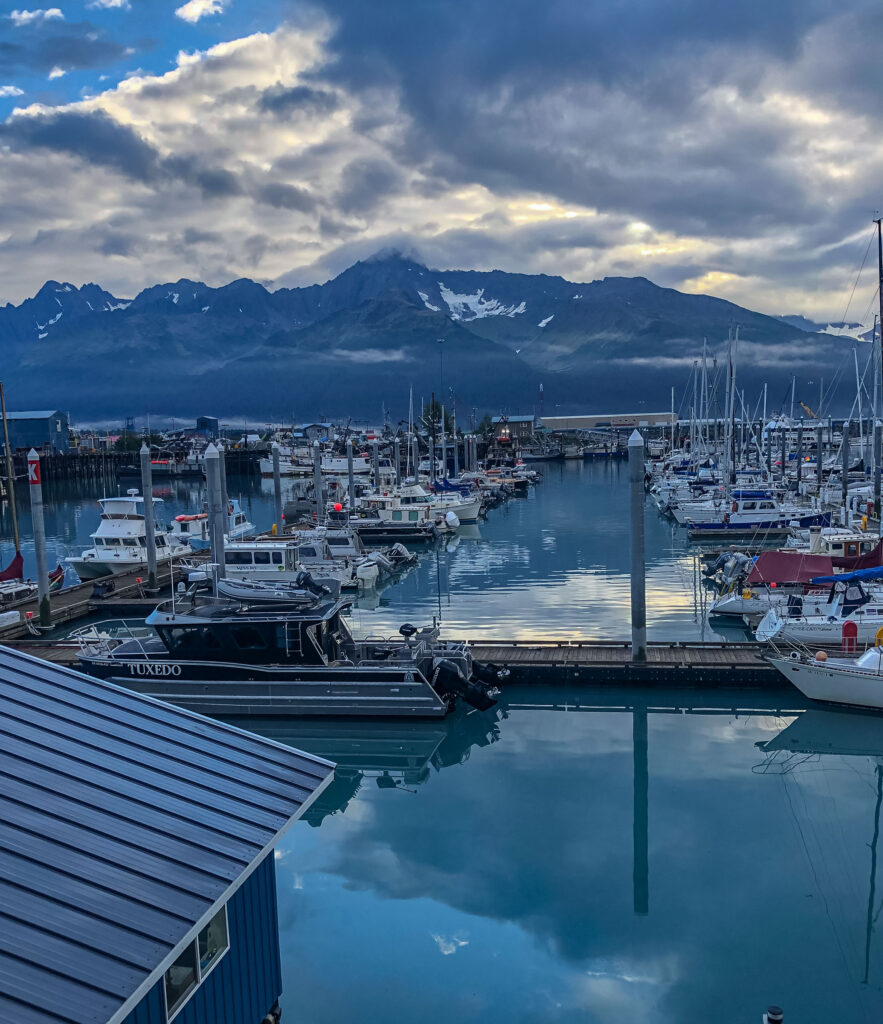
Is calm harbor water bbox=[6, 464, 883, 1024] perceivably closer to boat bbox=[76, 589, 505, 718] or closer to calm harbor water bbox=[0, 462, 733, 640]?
boat bbox=[76, 589, 505, 718]

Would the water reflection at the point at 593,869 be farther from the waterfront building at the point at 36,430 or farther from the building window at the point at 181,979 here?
the waterfront building at the point at 36,430

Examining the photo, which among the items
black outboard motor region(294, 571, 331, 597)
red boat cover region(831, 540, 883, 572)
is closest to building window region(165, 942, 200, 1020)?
black outboard motor region(294, 571, 331, 597)

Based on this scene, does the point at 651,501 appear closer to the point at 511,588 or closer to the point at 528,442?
the point at 511,588

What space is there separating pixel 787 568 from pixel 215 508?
1953 centimetres

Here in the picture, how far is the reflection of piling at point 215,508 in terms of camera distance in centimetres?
2672

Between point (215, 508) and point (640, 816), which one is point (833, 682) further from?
point (215, 508)

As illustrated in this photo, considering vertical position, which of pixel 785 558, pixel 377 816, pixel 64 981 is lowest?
pixel 377 816

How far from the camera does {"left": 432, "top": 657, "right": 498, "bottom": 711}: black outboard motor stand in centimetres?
2020

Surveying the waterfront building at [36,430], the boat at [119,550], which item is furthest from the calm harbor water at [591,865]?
the waterfront building at [36,430]

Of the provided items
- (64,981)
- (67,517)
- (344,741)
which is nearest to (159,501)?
(67,517)

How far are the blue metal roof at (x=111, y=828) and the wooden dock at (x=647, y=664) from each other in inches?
585

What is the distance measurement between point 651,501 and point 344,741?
179 ft

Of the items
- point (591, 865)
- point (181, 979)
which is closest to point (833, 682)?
point (591, 865)

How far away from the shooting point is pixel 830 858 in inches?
577
